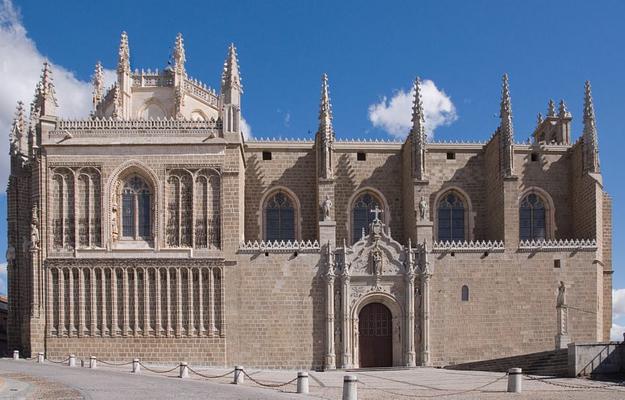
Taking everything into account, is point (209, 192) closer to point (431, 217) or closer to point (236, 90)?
point (236, 90)

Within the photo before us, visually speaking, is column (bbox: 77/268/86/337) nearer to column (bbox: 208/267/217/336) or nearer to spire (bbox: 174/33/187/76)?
column (bbox: 208/267/217/336)

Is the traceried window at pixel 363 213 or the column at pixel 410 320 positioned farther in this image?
the traceried window at pixel 363 213

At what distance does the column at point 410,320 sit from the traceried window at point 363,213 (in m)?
4.19

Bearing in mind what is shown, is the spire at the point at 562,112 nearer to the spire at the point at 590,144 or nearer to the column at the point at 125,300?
the spire at the point at 590,144

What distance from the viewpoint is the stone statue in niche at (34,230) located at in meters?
31.5

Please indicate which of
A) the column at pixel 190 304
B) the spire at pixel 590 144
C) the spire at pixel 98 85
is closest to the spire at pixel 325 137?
the column at pixel 190 304

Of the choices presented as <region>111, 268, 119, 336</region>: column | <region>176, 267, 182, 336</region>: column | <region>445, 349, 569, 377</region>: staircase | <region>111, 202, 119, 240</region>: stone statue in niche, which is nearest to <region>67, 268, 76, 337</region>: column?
<region>111, 268, 119, 336</region>: column

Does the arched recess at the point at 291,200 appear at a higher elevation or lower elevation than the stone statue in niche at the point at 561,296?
higher

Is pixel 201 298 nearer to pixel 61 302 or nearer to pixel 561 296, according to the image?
pixel 61 302

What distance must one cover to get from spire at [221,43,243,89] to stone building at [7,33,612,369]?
0.10 meters

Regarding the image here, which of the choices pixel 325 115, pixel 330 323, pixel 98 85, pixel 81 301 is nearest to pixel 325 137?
pixel 325 115

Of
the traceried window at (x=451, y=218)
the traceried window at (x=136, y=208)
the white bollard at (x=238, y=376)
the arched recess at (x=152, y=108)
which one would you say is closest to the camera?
the white bollard at (x=238, y=376)

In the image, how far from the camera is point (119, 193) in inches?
1275

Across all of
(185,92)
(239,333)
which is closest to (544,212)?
(239,333)
